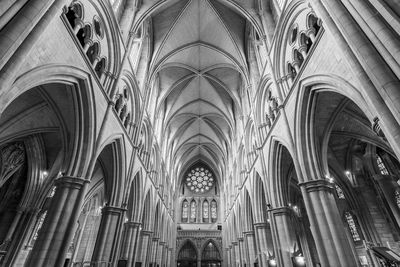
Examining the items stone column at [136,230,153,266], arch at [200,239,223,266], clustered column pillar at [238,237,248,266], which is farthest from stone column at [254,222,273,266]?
arch at [200,239,223,266]

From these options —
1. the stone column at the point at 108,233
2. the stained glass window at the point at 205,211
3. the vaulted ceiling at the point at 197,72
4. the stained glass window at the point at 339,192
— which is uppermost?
the vaulted ceiling at the point at 197,72

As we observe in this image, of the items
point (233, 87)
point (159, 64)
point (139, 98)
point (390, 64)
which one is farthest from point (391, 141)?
point (233, 87)

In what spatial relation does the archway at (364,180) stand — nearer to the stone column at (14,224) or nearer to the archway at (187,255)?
the stone column at (14,224)

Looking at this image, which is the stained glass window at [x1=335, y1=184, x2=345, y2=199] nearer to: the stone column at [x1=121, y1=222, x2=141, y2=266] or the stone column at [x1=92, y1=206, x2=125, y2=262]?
the stone column at [x1=121, y1=222, x2=141, y2=266]

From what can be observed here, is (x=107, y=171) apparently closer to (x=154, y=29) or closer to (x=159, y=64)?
(x=159, y=64)

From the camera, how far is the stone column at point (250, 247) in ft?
60.4

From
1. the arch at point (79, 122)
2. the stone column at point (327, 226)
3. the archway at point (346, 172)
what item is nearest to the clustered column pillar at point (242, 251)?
the archway at point (346, 172)

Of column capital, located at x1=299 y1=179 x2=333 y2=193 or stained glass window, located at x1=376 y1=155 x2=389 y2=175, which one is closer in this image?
column capital, located at x1=299 y1=179 x2=333 y2=193

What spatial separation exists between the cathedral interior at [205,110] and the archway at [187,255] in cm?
827

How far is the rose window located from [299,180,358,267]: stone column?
2966cm

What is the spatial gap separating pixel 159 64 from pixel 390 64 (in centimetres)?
1564

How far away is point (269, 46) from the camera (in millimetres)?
12547

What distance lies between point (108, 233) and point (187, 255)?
980 inches

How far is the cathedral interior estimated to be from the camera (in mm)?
5328
